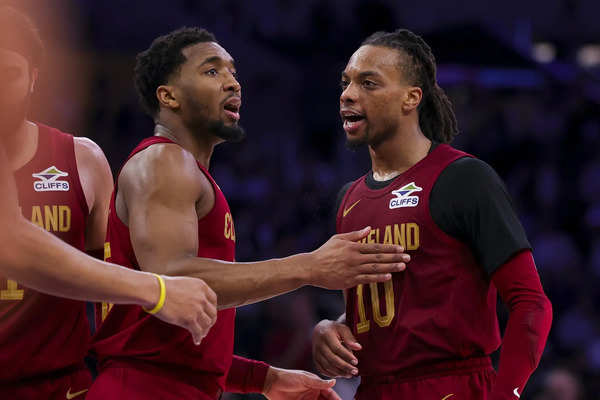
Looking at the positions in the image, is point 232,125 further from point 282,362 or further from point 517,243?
point 282,362

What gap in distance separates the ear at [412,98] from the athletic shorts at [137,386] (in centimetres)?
148

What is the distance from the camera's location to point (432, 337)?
10.5 ft

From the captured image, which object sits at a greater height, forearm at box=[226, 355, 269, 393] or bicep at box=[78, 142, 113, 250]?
bicep at box=[78, 142, 113, 250]

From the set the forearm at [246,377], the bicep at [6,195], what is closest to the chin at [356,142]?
the forearm at [246,377]

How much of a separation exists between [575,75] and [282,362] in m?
6.53

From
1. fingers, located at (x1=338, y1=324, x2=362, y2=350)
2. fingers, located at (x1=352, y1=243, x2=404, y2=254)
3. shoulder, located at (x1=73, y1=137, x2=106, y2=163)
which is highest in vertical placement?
shoulder, located at (x1=73, y1=137, x2=106, y2=163)

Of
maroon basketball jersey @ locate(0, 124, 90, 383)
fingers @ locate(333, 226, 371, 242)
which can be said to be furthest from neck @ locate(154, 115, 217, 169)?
fingers @ locate(333, 226, 371, 242)

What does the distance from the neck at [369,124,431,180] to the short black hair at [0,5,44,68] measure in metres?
1.48

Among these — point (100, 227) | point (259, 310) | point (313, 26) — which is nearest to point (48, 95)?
point (313, 26)

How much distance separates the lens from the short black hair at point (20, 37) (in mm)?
3383

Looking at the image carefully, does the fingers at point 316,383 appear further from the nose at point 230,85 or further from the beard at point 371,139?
the nose at point 230,85

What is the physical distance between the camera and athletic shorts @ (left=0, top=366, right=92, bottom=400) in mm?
3326

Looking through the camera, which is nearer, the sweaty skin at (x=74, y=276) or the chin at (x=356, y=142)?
the sweaty skin at (x=74, y=276)

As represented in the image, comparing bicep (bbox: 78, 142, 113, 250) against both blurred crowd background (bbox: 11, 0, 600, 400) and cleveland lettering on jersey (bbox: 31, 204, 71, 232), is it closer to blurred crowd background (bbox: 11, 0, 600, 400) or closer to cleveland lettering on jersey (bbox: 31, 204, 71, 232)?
cleveland lettering on jersey (bbox: 31, 204, 71, 232)
